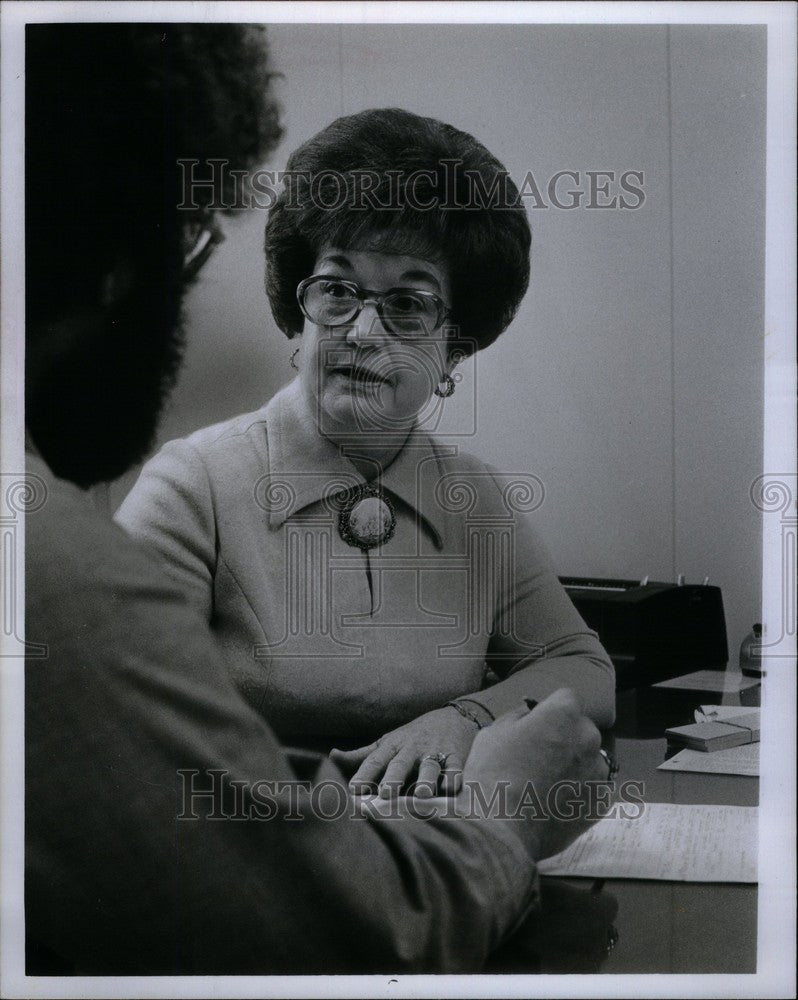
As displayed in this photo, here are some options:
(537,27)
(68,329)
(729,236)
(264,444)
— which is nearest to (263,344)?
(264,444)

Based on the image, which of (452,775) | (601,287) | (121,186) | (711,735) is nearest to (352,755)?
(452,775)

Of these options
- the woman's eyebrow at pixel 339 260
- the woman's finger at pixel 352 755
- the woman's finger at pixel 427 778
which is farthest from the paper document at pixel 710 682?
the woman's eyebrow at pixel 339 260

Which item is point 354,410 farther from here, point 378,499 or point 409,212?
point 409,212

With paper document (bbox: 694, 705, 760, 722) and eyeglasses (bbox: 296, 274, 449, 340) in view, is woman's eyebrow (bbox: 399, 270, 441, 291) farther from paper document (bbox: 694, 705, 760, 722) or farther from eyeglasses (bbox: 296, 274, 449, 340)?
paper document (bbox: 694, 705, 760, 722)

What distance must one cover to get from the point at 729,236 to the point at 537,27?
0.51 m

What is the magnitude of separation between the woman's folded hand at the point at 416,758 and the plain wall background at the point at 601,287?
1.17 feet

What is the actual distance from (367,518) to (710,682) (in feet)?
2.28

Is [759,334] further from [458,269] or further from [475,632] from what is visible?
[475,632]

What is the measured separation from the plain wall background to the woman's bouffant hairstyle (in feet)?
0.10

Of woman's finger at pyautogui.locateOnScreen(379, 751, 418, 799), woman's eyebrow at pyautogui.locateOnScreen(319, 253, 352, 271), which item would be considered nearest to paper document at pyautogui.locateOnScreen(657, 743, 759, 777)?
woman's finger at pyautogui.locateOnScreen(379, 751, 418, 799)

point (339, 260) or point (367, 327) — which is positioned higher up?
point (339, 260)

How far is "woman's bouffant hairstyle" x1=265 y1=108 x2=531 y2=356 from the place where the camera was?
1.75m

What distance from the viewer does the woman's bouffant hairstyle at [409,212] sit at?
5.74 ft

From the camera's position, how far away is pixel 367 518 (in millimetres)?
Result: 1771
